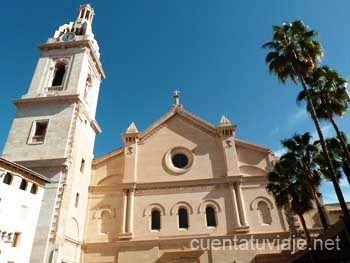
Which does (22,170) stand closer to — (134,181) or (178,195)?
(134,181)

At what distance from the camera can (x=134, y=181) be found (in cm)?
2541

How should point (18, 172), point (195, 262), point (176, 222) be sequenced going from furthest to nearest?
point (176, 222) → point (195, 262) → point (18, 172)

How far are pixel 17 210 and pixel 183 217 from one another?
41.8 feet

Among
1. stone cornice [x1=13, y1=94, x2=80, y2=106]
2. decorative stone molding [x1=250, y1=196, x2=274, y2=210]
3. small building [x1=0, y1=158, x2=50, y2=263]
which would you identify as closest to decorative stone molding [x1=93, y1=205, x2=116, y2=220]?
small building [x1=0, y1=158, x2=50, y2=263]

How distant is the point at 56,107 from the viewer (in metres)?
25.3

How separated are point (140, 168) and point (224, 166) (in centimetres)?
788

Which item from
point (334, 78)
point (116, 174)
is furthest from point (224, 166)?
point (334, 78)

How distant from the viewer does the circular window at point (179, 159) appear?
2625 cm

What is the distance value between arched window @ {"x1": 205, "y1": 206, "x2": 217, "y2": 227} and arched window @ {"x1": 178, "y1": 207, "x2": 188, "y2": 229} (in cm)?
181

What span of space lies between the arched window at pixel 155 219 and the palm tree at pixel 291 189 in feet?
32.2

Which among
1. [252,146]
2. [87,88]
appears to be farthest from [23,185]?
[252,146]

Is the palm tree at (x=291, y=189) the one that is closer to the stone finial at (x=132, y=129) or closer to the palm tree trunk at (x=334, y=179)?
the palm tree trunk at (x=334, y=179)

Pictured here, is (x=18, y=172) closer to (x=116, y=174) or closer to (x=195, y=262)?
(x=116, y=174)

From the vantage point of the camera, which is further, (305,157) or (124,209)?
(124,209)
